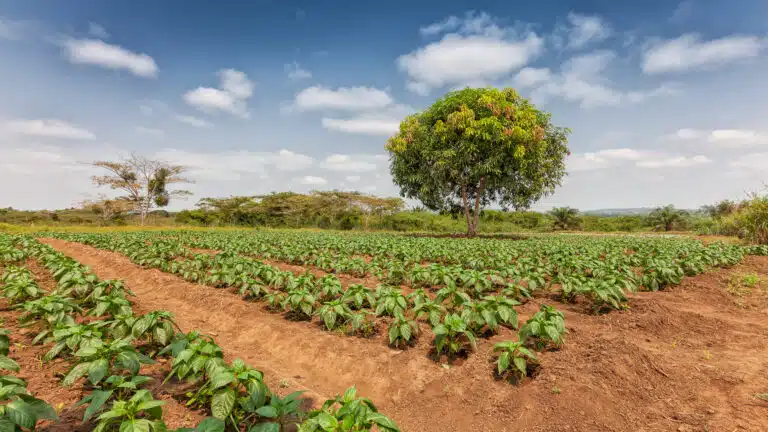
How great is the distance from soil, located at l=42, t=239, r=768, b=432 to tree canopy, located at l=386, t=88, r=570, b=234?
16.0m

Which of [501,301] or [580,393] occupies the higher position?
[501,301]

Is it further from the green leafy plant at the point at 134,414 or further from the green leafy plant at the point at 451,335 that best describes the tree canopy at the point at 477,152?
the green leafy plant at the point at 134,414

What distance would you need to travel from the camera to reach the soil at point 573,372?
310 cm

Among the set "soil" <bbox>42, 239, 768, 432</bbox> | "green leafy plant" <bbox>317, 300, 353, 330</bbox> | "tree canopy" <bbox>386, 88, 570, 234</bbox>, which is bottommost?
"soil" <bbox>42, 239, 768, 432</bbox>

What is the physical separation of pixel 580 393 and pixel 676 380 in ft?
3.59

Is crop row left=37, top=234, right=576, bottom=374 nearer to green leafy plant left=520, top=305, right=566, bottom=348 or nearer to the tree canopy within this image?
green leafy plant left=520, top=305, right=566, bottom=348

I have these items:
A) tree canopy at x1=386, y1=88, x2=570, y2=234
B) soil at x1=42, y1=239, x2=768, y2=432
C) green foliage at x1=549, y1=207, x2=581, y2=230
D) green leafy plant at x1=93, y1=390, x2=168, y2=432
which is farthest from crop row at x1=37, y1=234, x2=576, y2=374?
green foliage at x1=549, y1=207, x2=581, y2=230

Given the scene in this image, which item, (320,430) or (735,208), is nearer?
(320,430)

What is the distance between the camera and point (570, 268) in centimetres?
856

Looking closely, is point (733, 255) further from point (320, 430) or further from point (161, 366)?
point (161, 366)

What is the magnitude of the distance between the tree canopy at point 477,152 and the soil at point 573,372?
16.0 m

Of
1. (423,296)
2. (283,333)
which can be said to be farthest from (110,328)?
(423,296)

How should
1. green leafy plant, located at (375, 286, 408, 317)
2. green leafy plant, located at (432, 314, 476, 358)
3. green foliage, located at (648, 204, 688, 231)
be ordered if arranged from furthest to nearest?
green foliage, located at (648, 204, 688, 231) < green leafy plant, located at (375, 286, 408, 317) < green leafy plant, located at (432, 314, 476, 358)

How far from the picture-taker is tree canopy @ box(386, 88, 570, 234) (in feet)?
69.1
